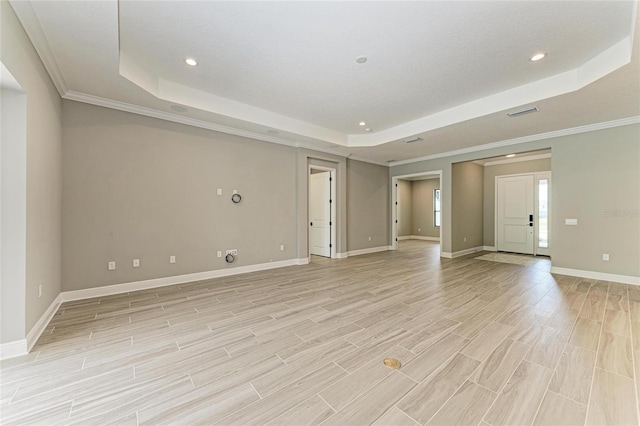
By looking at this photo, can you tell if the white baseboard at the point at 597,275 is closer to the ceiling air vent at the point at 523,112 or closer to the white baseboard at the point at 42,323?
the ceiling air vent at the point at 523,112

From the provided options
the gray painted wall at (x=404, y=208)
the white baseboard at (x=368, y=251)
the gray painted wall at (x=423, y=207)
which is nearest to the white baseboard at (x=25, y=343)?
the white baseboard at (x=368, y=251)

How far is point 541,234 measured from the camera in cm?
723

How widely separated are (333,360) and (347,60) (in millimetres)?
3372

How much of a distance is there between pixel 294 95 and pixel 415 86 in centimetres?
191

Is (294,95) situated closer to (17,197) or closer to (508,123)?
(17,197)

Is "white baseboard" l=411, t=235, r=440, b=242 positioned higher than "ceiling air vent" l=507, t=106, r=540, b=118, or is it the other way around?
"ceiling air vent" l=507, t=106, r=540, b=118

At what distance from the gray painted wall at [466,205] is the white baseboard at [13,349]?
804 centimetres

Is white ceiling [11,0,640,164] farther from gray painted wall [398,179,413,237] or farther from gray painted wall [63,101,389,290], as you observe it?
gray painted wall [398,179,413,237]

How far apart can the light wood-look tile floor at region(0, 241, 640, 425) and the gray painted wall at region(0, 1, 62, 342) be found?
0.44 metres

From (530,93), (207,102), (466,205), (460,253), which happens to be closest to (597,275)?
(460,253)

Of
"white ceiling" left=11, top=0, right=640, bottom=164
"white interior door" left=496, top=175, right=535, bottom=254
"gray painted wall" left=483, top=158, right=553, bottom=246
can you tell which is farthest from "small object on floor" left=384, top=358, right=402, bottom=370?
"gray painted wall" left=483, top=158, right=553, bottom=246

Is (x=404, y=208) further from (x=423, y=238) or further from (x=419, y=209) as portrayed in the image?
(x=423, y=238)

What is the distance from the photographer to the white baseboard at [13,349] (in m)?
2.17

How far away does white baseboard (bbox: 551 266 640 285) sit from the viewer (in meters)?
4.40
